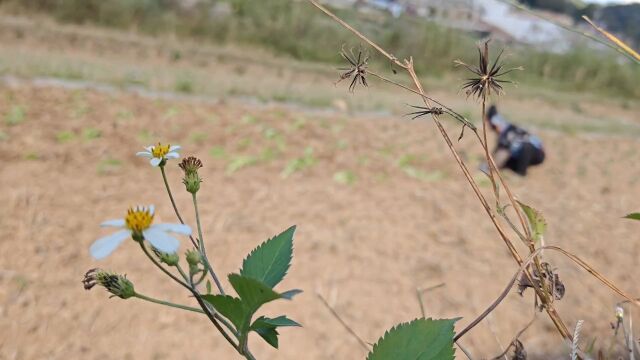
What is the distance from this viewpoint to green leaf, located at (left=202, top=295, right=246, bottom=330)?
0.38 meters

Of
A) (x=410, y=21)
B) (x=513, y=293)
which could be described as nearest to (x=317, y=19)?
(x=410, y=21)

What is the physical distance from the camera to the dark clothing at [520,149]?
341cm

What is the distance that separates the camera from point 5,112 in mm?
3266

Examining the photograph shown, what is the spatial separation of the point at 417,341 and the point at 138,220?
214 mm

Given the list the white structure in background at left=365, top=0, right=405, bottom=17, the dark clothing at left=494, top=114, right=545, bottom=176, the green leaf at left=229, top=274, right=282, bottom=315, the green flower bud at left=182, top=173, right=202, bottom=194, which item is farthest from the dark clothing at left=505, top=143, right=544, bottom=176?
the white structure in background at left=365, top=0, right=405, bottom=17

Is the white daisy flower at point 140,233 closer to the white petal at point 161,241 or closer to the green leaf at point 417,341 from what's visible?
the white petal at point 161,241

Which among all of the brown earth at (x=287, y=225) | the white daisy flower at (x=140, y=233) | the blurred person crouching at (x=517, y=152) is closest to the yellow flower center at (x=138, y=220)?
the white daisy flower at (x=140, y=233)

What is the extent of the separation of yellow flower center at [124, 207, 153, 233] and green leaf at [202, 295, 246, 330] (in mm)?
65

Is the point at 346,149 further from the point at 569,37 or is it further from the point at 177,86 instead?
the point at 569,37

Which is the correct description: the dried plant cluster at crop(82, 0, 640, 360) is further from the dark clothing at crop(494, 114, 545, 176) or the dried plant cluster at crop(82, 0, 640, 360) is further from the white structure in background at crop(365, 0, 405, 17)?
the white structure in background at crop(365, 0, 405, 17)

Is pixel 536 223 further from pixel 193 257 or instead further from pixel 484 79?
pixel 193 257

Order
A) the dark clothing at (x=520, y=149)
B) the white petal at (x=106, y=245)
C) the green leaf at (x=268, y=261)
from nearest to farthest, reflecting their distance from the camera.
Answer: the white petal at (x=106, y=245) < the green leaf at (x=268, y=261) < the dark clothing at (x=520, y=149)

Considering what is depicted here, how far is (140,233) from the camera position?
1.23 ft

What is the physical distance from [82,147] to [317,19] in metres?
7.00
